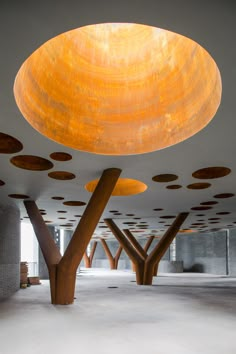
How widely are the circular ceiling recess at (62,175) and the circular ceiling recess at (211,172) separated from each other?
6.71 m

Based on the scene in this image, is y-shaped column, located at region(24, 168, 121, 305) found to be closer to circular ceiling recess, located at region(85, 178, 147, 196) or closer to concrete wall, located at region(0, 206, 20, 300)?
circular ceiling recess, located at region(85, 178, 147, 196)

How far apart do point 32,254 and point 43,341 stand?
34.8 metres

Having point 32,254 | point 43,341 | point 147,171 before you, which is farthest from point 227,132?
point 32,254

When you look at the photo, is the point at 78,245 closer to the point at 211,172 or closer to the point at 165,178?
the point at 165,178

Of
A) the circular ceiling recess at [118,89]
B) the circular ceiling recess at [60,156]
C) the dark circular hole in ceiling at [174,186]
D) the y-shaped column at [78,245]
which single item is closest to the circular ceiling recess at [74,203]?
the dark circular hole in ceiling at [174,186]

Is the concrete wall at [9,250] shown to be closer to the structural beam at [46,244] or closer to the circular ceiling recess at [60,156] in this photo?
the structural beam at [46,244]

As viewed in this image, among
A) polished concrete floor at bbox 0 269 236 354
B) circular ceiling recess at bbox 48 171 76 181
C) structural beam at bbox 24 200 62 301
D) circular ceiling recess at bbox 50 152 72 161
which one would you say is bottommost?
polished concrete floor at bbox 0 269 236 354

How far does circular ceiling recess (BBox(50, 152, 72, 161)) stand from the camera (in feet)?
45.6

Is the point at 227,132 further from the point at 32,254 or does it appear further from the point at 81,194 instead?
the point at 32,254

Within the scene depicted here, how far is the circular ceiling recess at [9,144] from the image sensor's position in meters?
12.4

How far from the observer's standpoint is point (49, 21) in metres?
6.22

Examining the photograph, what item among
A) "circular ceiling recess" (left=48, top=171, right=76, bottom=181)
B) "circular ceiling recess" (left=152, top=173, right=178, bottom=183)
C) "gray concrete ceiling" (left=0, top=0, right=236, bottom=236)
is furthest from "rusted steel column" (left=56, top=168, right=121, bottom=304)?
"circular ceiling recess" (left=152, top=173, right=178, bottom=183)

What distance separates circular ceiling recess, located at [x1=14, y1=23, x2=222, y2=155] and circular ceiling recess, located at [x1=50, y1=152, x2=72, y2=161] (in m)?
0.94

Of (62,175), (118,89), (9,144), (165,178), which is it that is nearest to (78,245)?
(62,175)
